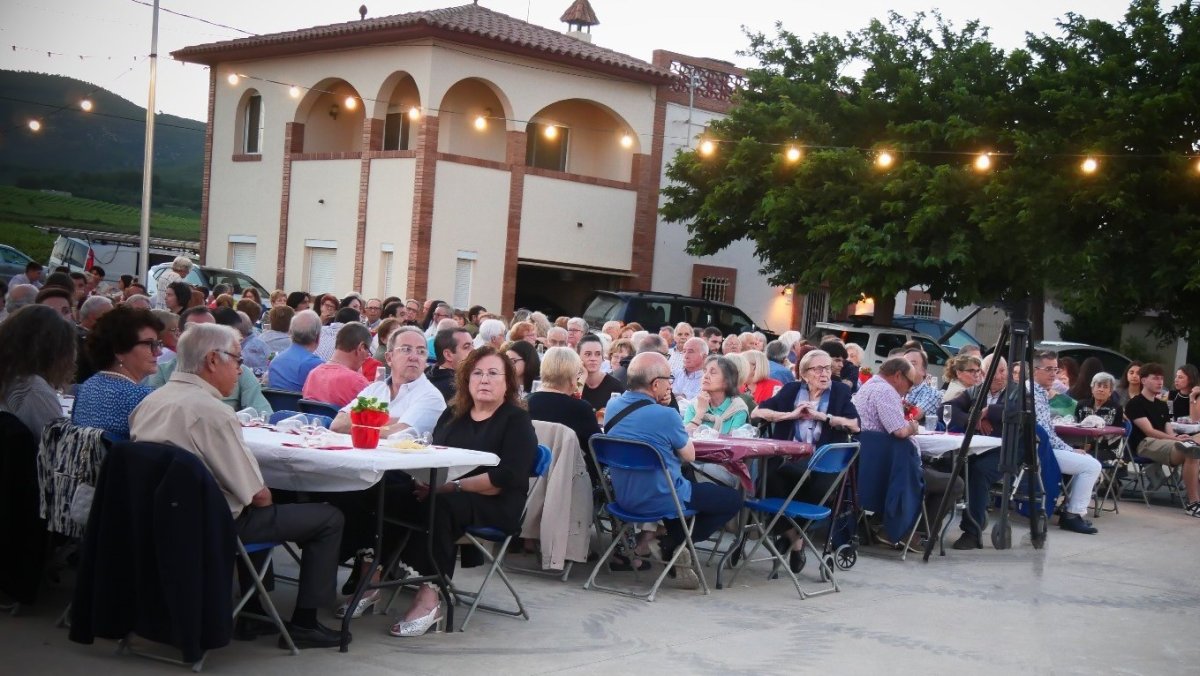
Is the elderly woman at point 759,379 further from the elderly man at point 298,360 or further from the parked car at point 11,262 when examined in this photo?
the parked car at point 11,262

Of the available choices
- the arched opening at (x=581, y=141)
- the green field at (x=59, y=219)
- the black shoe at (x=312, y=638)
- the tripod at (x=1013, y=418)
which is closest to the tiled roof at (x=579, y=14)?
the arched opening at (x=581, y=141)

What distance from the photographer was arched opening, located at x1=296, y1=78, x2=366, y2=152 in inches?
1144

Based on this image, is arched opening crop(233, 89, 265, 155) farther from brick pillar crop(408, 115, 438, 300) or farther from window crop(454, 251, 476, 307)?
window crop(454, 251, 476, 307)

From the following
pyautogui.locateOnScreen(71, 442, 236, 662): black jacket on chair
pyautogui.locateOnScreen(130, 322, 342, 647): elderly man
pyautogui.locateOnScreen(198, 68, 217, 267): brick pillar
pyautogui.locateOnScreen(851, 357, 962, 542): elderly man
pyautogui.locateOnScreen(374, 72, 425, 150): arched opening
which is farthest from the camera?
pyautogui.locateOnScreen(198, 68, 217, 267): brick pillar

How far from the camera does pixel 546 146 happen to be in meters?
29.2

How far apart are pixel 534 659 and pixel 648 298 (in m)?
18.4

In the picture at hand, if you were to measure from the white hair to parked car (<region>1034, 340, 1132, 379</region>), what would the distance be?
1919 centimetres

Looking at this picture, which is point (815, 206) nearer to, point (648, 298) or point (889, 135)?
point (889, 135)

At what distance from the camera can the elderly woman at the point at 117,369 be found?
571 cm

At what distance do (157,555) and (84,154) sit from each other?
251 ft

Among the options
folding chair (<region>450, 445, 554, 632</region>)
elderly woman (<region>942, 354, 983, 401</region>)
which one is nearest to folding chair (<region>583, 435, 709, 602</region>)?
folding chair (<region>450, 445, 554, 632</region>)

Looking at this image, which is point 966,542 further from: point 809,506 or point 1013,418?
point 809,506

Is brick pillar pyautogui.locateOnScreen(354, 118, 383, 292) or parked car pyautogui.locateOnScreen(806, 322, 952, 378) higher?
brick pillar pyautogui.locateOnScreen(354, 118, 383, 292)

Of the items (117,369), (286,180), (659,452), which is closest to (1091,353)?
(286,180)
